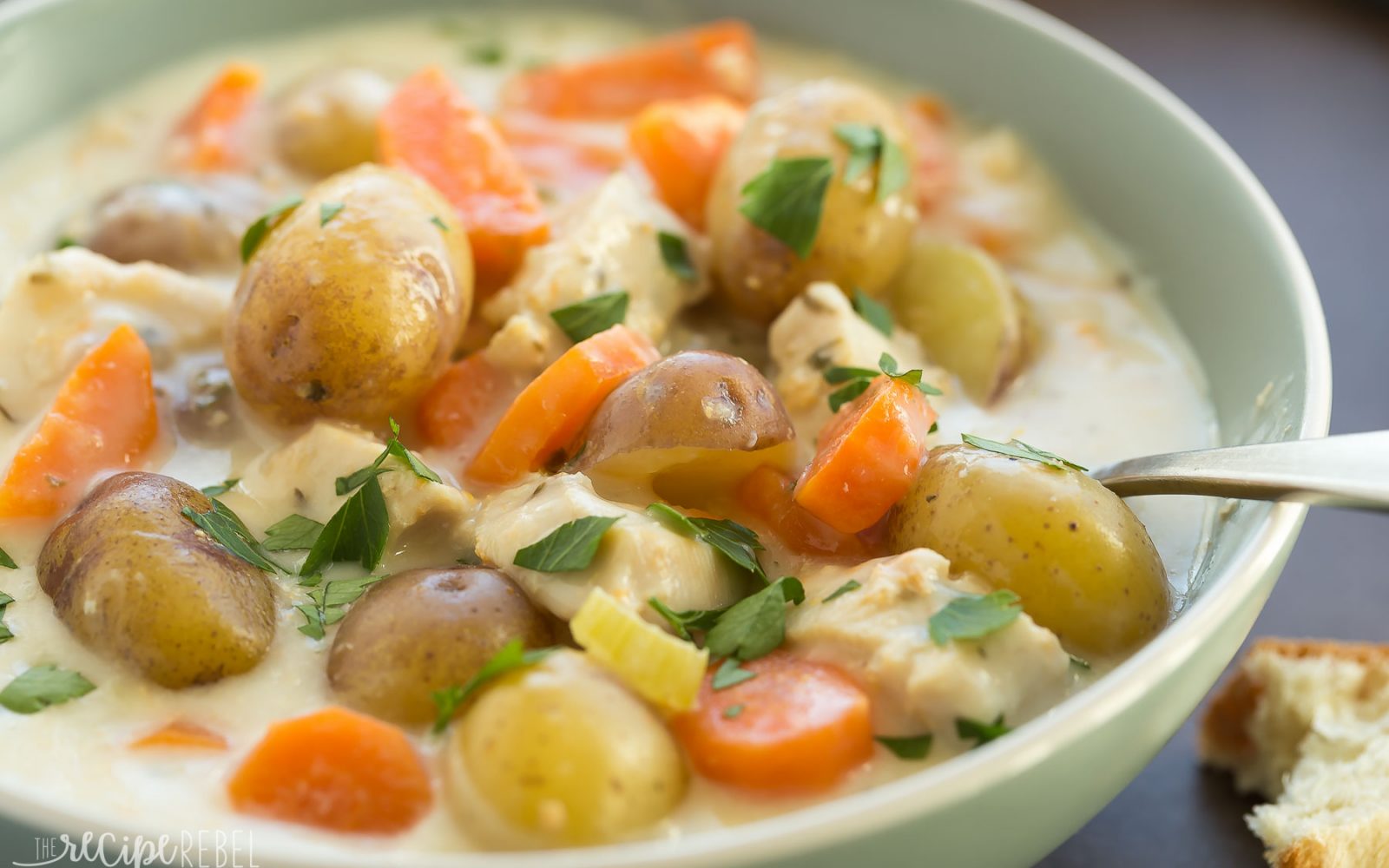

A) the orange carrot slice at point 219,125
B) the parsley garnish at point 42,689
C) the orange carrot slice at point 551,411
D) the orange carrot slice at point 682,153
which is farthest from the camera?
the orange carrot slice at point 219,125

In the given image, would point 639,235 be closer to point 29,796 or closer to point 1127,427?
point 1127,427

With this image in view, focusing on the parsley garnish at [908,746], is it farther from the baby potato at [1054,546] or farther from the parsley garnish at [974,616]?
the baby potato at [1054,546]

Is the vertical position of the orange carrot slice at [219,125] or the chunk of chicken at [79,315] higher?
the orange carrot slice at [219,125]

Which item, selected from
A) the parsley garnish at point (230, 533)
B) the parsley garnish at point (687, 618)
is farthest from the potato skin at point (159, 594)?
the parsley garnish at point (687, 618)

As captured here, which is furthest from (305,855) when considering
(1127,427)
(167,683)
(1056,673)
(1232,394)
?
(1232,394)

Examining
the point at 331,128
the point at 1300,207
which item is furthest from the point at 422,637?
the point at 1300,207

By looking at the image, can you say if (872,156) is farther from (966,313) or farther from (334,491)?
(334,491)
